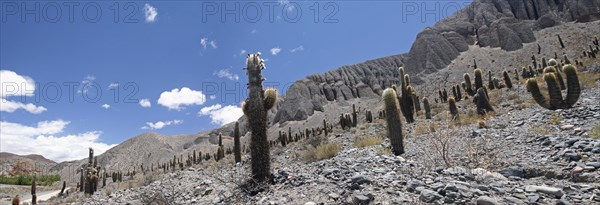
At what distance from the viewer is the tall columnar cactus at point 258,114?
A: 26.7ft

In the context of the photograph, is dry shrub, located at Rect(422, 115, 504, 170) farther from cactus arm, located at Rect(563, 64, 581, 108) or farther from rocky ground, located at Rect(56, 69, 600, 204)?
cactus arm, located at Rect(563, 64, 581, 108)

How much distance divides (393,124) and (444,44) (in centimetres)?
8435

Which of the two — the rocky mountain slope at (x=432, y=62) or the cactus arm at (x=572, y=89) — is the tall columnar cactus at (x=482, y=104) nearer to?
the cactus arm at (x=572, y=89)

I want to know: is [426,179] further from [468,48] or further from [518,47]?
[468,48]

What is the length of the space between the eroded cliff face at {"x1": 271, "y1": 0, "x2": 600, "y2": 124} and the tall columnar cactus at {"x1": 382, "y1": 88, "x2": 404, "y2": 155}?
69.0 meters

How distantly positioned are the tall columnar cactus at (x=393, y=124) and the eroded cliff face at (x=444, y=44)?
6902 centimetres

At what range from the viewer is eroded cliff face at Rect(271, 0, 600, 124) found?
78625 millimetres

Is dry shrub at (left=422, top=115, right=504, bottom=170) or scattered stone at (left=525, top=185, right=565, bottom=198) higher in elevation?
dry shrub at (left=422, top=115, right=504, bottom=170)

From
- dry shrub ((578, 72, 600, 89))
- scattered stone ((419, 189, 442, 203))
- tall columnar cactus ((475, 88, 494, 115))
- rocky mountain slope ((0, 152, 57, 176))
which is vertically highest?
dry shrub ((578, 72, 600, 89))

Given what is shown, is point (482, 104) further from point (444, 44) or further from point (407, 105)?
point (444, 44)

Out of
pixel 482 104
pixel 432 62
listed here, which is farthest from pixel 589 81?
pixel 432 62

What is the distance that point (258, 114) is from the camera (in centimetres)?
859

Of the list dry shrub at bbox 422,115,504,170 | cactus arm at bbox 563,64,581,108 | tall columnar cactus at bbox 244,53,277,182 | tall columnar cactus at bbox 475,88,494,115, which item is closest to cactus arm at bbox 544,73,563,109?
cactus arm at bbox 563,64,581,108

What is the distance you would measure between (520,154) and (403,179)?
14.0 feet
